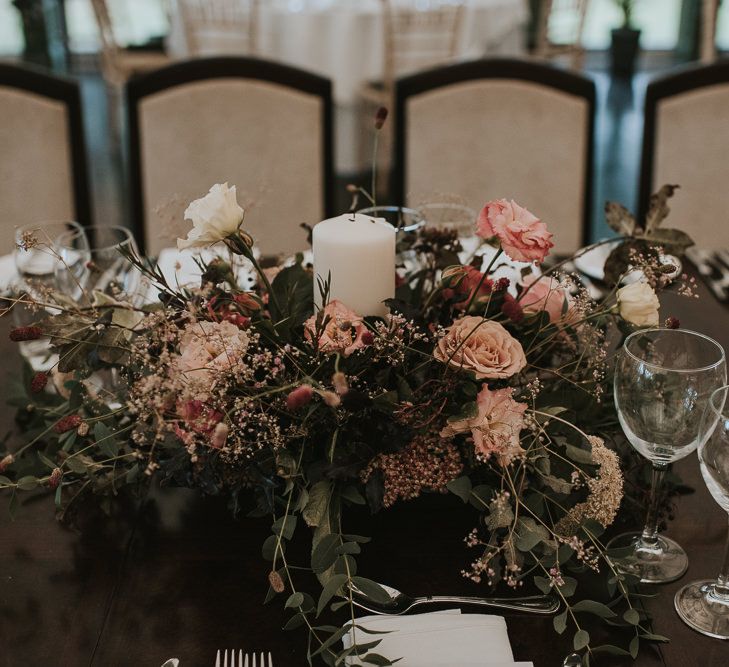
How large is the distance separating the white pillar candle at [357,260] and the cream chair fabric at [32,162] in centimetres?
124

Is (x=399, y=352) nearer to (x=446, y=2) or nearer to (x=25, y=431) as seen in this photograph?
(x=25, y=431)

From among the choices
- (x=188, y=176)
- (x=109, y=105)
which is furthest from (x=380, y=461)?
(x=109, y=105)

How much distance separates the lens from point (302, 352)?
3.33 feet

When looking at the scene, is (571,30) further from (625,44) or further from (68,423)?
(68,423)

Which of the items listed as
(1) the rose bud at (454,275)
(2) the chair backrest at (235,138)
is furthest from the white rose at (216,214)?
(2) the chair backrest at (235,138)

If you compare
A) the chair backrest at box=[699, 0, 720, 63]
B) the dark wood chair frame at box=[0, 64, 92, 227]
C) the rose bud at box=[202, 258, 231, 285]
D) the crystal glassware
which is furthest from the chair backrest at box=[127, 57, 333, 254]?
the chair backrest at box=[699, 0, 720, 63]

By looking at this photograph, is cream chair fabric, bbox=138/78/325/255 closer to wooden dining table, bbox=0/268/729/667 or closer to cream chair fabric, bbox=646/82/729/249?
cream chair fabric, bbox=646/82/729/249

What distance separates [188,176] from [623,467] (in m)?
1.39

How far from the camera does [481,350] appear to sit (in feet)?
3.21

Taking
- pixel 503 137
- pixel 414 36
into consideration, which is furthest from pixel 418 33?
pixel 503 137

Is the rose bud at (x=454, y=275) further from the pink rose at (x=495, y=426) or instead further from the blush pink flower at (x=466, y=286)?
the pink rose at (x=495, y=426)

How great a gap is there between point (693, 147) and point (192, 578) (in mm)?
1610

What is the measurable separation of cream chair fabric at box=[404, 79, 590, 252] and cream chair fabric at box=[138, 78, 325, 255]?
237 mm

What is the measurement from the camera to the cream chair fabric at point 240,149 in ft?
7.11
